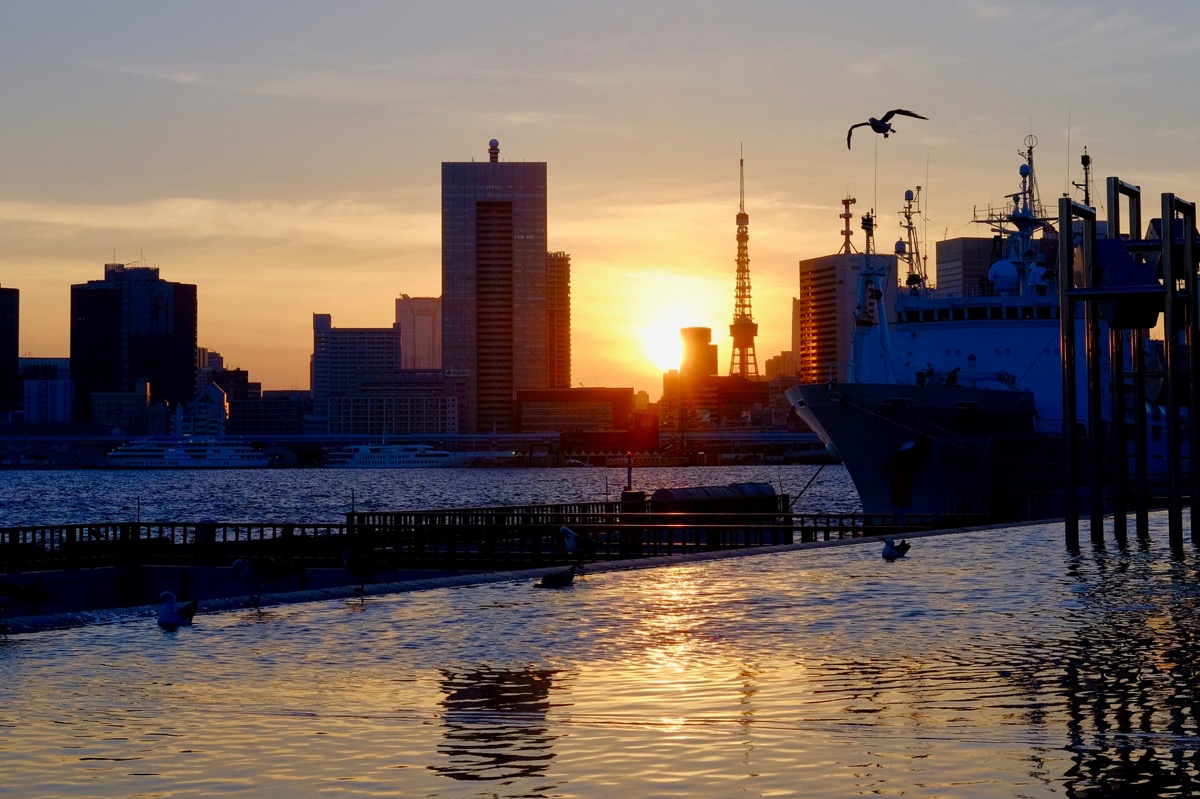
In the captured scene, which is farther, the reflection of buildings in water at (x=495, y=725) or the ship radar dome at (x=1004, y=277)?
the ship radar dome at (x=1004, y=277)

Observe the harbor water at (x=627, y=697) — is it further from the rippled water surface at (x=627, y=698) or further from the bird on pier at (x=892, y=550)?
the bird on pier at (x=892, y=550)

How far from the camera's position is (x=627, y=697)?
13.4 m

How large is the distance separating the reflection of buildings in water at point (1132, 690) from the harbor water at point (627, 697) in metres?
0.04

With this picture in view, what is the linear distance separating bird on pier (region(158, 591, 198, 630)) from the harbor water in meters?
0.20

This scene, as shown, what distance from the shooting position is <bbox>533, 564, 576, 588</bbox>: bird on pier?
23.2 m

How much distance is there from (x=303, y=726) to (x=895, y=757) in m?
4.71

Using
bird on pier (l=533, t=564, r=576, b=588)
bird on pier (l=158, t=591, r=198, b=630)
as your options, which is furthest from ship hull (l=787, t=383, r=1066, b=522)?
bird on pier (l=158, t=591, r=198, b=630)

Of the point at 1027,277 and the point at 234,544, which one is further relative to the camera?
the point at 1027,277

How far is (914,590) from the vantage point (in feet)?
73.0

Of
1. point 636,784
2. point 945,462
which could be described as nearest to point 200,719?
point 636,784

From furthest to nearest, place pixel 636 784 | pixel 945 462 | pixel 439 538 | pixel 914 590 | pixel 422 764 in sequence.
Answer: pixel 945 462
pixel 439 538
pixel 914 590
pixel 422 764
pixel 636 784

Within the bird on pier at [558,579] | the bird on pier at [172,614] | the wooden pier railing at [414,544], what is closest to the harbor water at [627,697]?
the bird on pier at [172,614]

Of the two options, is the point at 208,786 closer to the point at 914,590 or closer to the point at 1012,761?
the point at 1012,761

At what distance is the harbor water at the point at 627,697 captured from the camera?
1033 centimetres
